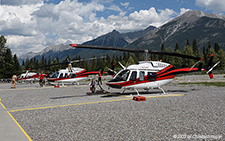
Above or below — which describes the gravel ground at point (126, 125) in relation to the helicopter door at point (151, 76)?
below

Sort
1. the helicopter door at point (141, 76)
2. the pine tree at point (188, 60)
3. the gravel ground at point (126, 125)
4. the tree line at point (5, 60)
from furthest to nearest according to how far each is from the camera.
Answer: the pine tree at point (188, 60)
the tree line at point (5, 60)
the helicopter door at point (141, 76)
the gravel ground at point (126, 125)

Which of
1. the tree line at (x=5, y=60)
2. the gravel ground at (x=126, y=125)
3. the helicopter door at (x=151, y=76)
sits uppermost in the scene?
the tree line at (x=5, y=60)

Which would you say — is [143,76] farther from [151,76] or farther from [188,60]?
[188,60]

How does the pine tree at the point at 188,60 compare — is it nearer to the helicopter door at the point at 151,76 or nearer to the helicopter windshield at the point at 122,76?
Result: the helicopter door at the point at 151,76

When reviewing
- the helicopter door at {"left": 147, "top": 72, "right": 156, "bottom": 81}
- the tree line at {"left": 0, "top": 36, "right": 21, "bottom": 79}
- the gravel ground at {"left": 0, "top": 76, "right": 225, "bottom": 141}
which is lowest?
the gravel ground at {"left": 0, "top": 76, "right": 225, "bottom": 141}

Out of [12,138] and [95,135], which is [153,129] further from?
[12,138]

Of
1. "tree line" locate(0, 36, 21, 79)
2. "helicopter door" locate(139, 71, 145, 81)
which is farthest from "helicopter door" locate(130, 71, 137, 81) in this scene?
"tree line" locate(0, 36, 21, 79)

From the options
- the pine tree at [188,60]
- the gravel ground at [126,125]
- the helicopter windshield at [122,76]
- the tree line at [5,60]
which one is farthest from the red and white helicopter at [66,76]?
the pine tree at [188,60]

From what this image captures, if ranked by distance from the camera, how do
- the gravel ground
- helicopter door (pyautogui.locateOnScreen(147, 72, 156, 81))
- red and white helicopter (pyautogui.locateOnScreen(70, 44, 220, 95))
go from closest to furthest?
the gravel ground, red and white helicopter (pyautogui.locateOnScreen(70, 44, 220, 95)), helicopter door (pyautogui.locateOnScreen(147, 72, 156, 81))

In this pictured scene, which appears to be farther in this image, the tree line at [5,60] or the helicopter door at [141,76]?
the tree line at [5,60]

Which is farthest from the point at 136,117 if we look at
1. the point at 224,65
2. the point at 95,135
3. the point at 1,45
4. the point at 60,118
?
the point at 224,65

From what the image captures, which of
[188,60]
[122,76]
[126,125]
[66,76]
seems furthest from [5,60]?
[188,60]

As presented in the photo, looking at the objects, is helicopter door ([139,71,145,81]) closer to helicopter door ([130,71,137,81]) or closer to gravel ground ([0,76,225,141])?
helicopter door ([130,71,137,81])

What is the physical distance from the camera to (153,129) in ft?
23.3
